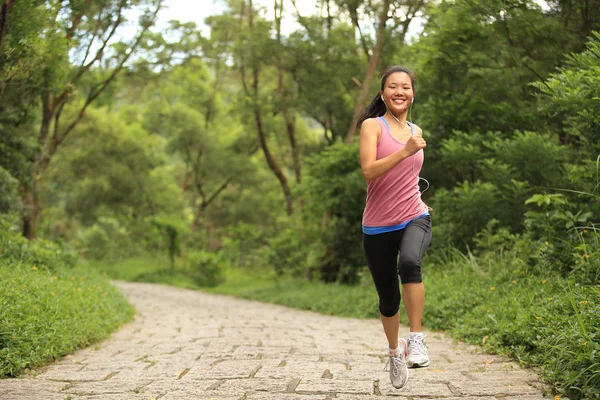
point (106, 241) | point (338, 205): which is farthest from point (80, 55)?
point (106, 241)

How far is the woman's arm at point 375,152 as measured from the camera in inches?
129

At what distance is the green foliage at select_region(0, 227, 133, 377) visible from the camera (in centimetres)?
471

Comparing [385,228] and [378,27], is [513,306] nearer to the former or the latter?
[385,228]

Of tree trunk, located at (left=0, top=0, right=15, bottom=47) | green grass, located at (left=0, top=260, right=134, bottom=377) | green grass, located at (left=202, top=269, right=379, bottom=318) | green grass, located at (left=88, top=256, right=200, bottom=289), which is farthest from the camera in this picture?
green grass, located at (left=88, top=256, right=200, bottom=289)

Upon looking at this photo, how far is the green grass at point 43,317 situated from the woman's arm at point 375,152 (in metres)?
2.99

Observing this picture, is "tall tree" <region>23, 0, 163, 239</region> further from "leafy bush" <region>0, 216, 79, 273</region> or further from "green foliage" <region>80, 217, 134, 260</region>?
"green foliage" <region>80, 217, 134, 260</region>

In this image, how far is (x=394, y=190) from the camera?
11.6ft

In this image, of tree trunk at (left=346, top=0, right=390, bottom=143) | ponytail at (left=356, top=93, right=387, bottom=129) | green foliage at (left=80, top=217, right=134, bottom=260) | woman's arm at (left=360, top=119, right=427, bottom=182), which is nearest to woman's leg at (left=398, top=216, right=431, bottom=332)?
woman's arm at (left=360, top=119, right=427, bottom=182)

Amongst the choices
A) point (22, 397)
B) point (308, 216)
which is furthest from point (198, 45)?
point (22, 397)

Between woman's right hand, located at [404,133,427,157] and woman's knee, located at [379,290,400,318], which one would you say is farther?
woman's knee, located at [379,290,400,318]

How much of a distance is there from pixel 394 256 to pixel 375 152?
2.13 ft

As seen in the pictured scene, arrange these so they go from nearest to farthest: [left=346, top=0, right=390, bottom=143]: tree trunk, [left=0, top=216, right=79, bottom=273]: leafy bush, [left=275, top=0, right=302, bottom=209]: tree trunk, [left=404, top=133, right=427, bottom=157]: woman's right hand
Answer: [left=404, top=133, right=427, bottom=157]: woman's right hand
[left=0, top=216, right=79, bottom=273]: leafy bush
[left=346, top=0, right=390, bottom=143]: tree trunk
[left=275, top=0, right=302, bottom=209]: tree trunk

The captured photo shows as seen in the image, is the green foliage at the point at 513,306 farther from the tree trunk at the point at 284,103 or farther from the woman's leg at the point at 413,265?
the tree trunk at the point at 284,103

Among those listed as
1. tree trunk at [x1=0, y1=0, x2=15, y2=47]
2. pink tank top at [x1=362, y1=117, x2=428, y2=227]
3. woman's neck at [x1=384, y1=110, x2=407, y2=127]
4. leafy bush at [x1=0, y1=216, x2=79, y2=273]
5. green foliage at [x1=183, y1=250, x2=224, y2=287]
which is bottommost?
green foliage at [x1=183, y1=250, x2=224, y2=287]
